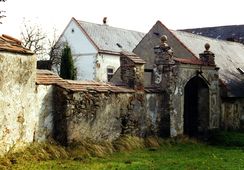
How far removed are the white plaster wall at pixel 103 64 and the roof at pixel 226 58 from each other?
40.5ft

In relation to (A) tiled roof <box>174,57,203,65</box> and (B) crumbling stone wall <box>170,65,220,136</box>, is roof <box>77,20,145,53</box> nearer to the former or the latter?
(B) crumbling stone wall <box>170,65,220,136</box>

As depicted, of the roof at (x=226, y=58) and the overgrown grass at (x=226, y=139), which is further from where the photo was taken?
the roof at (x=226, y=58)

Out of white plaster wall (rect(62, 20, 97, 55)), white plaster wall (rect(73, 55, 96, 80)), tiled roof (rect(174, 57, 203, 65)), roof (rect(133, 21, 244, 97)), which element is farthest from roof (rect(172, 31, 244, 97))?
white plaster wall (rect(62, 20, 97, 55))

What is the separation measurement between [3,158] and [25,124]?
1.41 meters

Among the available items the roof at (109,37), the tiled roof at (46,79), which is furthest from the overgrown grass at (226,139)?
the roof at (109,37)

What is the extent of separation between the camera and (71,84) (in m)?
14.3

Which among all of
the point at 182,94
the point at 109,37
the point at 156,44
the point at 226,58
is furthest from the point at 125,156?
the point at 109,37

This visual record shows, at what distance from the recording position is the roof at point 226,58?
930 inches

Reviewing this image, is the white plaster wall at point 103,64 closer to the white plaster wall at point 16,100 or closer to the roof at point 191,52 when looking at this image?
the roof at point 191,52

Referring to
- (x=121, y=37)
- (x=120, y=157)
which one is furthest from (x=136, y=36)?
(x=120, y=157)

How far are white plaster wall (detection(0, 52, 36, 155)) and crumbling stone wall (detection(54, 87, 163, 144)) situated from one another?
1.15m

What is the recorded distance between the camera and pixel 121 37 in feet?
138

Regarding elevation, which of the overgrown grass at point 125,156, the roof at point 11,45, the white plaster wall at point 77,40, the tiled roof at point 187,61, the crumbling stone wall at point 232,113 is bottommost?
the overgrown grass at point 125,156

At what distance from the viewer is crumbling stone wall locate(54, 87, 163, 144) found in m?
13.7
